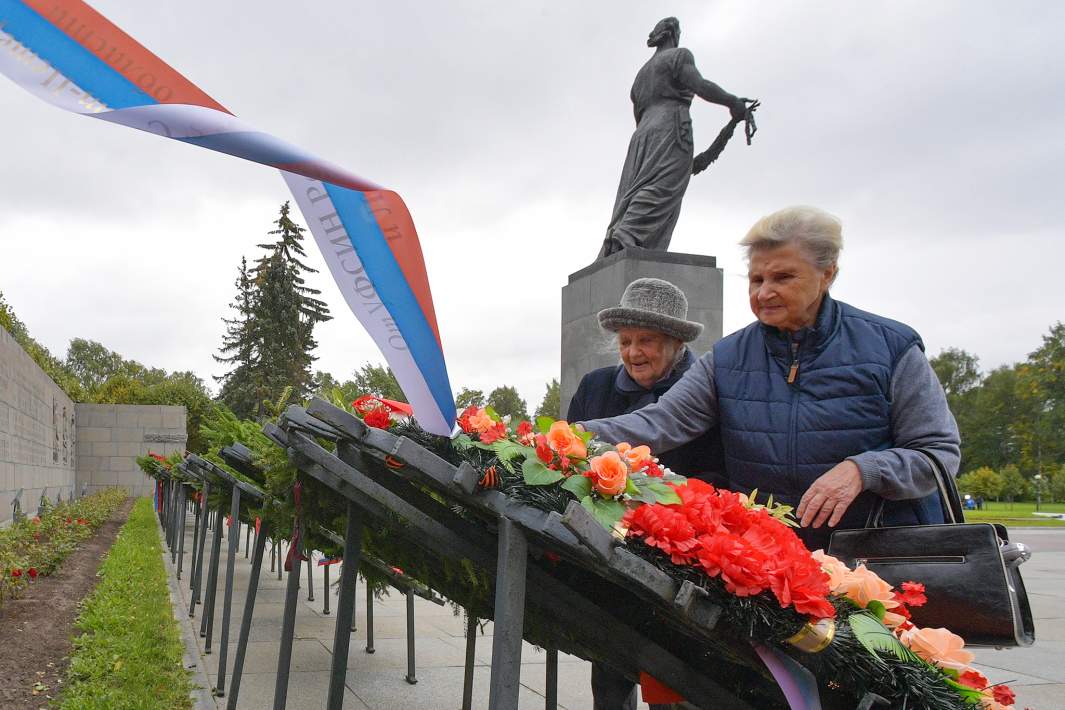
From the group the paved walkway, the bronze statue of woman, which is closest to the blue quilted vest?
the paved walkway

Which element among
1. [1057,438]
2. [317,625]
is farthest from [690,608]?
[1057,438]

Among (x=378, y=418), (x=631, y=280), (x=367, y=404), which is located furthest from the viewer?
(x=631, y=280)

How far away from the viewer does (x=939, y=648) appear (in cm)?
146

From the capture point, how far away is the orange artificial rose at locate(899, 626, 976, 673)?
144cm

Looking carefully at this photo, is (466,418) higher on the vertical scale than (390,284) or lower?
lower

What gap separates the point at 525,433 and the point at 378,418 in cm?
32

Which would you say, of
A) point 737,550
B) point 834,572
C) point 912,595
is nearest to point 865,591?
point 834,572

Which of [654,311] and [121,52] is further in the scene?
[654,311]

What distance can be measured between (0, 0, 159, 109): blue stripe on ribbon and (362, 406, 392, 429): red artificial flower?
740 millimetres

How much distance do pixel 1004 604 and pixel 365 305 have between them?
4.55 ft

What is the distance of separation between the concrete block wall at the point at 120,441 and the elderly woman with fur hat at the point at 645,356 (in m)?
30.0

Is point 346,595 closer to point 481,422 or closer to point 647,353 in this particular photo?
point 481,422

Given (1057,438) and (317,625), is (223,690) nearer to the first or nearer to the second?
(317,625)

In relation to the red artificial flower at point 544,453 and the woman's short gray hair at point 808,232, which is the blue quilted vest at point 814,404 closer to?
the woman's short gray hair at point 808,232
